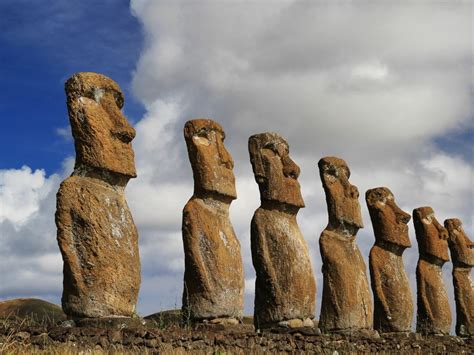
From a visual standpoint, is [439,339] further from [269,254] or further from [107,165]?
[107,165]

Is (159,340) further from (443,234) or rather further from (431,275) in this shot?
(443,234)

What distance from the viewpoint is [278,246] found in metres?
13.8

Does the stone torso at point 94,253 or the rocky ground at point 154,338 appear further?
the stone torso at point 94,253

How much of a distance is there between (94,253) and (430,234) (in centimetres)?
1139

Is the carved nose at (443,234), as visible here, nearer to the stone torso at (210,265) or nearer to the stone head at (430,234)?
the stone head at (430,234)

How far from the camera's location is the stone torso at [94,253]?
413 inches

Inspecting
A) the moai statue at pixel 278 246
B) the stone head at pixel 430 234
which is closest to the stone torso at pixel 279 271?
the moai statue at pixel 278 246

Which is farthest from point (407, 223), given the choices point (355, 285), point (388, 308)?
point (355, 285)

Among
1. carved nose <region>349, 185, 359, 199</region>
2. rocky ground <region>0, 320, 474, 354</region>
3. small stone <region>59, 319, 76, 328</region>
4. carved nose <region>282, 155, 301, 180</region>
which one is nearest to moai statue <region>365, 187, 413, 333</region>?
carved nose <region>349, 185, 359, 199</region>

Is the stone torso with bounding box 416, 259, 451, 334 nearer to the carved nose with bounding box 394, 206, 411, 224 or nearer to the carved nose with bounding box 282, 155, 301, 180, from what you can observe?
the carved nose with bounding box 394, 206, 411, 224

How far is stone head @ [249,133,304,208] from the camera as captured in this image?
14.2m

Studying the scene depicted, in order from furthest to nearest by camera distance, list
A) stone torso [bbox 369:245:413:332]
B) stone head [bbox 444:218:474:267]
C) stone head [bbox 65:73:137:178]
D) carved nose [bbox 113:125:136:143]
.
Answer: stone head [bbox 444:218:474:267] < stone torso [bbox 369:245:413:332] < carved nose [bbox 113:125:136:143] < stone head [bbox 65:73:137:178]

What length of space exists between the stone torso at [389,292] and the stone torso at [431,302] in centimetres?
156

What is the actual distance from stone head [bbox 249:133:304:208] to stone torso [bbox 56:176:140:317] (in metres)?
3.91
